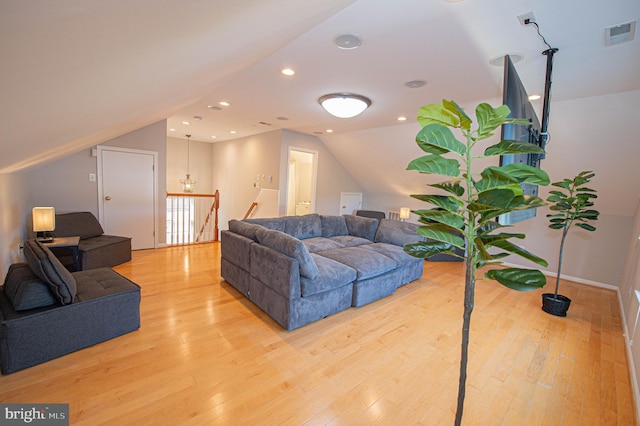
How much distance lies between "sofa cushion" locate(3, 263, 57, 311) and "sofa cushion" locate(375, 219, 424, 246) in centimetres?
394

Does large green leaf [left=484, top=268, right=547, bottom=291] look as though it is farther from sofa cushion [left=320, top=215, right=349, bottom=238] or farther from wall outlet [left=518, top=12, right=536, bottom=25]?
sofa cushion [left=320, top=215, right=349, bottom=238]

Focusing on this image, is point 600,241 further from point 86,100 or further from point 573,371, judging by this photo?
point 86,100

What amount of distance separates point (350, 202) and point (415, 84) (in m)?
4.51

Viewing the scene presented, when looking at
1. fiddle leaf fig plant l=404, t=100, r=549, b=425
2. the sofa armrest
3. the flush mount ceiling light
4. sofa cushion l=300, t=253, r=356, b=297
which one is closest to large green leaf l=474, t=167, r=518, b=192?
fiddle leaf fig plant l=404, t=100, r=549, b=425

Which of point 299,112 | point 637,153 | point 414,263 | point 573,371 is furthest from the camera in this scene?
point 299,112

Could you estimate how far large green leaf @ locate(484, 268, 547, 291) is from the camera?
918mm

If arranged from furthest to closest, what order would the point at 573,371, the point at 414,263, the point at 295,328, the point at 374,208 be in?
the point at 374,208 < the point at 414,263 < the point at 295,328 < the point at 573,371

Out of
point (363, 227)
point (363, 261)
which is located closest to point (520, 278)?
point (363, 261)

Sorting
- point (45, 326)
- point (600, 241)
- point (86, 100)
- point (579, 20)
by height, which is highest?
point (579, 20)

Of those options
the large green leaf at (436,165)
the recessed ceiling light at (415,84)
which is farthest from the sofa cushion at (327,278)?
the recessed ceiling light at (415,84)

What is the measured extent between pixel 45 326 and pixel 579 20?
4.17 m

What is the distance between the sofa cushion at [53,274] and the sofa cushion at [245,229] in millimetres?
1599

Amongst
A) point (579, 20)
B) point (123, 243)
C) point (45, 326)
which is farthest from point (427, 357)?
point (123, 243)

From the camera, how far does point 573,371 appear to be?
2.23 m
